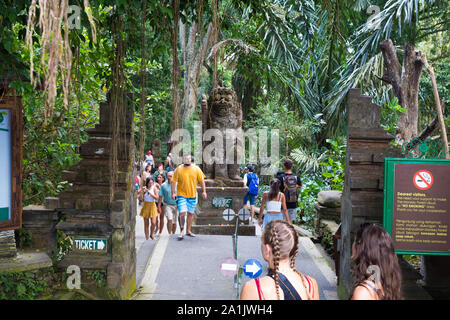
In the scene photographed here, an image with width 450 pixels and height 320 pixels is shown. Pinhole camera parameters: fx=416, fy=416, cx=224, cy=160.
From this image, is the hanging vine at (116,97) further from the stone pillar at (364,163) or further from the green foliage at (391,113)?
the green foliage at (391,113)

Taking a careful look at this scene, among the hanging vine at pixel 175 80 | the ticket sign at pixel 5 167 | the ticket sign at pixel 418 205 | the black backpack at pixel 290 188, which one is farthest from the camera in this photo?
the black backpack at pixel 290 188

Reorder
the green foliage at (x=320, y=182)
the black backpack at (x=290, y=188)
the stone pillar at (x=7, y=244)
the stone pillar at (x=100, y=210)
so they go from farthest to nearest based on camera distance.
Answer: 1. the green foliage at (x=320, y=182)
2. the black backpack at (x=290, y=188)
3. the stone pillar at (x=100, y=210)
4. the stone pillar at (x=7, y=244)

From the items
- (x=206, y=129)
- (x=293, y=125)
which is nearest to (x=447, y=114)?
(x=293, y=125)

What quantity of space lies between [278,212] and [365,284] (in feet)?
14.8

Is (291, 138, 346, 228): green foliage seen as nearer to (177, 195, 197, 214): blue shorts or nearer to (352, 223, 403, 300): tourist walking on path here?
(177, 195, 197, 214): blue shorts

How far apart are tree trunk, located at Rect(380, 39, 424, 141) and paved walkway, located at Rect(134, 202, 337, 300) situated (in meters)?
2.62

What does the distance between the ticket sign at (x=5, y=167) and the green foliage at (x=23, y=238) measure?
563mm

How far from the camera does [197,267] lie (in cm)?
662

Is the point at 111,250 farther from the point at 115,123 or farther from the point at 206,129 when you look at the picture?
the point at 206,129

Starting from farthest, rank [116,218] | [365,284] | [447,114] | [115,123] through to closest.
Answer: [447,114], [116,218], [115,123], [365,284]

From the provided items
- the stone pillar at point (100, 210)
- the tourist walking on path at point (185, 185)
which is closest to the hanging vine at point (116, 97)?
the stone pillar at point (100, 210)

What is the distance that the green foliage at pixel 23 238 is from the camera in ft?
16.1

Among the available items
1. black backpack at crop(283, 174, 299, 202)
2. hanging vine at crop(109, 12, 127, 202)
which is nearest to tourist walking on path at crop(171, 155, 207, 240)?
black backpack at crop(283, 174, 299, 202)

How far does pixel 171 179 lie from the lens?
8.78 m
